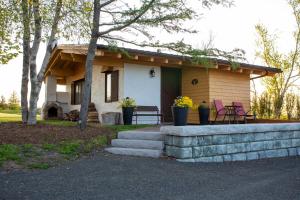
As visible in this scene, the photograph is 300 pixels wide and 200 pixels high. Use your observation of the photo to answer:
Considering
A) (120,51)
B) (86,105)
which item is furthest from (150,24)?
(86,105)

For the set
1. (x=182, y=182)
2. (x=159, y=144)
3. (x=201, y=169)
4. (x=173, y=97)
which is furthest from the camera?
(x=173, y=97)

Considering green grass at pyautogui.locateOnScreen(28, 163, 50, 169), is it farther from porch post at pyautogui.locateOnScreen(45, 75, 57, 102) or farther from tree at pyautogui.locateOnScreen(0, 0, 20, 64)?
porch post at pyautogui.locateOnScreen(45, 75, 57, 102)

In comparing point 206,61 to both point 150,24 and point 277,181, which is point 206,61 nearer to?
point 150,24

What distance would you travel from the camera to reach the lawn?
5.66m

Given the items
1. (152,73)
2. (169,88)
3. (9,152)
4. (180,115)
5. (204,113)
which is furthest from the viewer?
(169,88)

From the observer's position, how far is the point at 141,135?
7387 mm

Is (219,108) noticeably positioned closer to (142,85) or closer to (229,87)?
(229,87)

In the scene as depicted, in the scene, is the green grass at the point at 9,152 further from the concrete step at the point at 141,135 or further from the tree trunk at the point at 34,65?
the tree trunk at the point at 34,65

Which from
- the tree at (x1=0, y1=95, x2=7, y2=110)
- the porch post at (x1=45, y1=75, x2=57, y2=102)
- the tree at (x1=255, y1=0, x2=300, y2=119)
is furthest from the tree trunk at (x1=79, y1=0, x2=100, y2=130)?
the tree at (x1=0, y1=95, x2=7, y2=110)

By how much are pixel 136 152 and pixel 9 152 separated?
254cm

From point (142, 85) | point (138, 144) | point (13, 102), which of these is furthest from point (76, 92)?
point (13, 102)

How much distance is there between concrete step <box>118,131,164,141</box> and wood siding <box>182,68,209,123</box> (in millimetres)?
5119

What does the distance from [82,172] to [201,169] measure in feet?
7.15

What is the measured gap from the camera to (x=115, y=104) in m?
11.1
